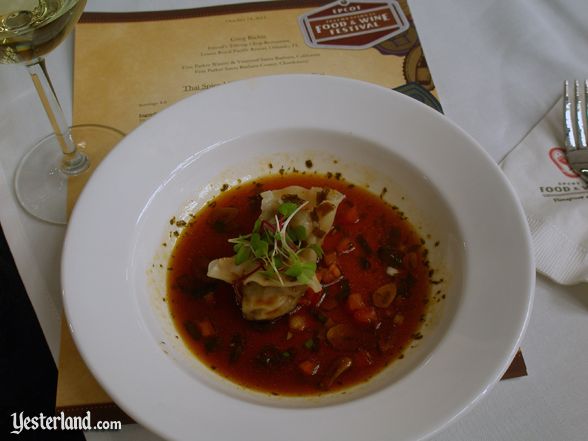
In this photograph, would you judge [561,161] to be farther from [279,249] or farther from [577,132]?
[279,249]

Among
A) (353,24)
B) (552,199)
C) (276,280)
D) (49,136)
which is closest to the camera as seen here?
(276,280)

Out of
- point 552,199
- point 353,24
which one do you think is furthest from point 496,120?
point 353,24

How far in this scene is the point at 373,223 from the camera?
1985mm

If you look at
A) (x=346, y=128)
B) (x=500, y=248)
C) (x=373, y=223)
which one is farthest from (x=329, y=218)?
(x=500, y=248)

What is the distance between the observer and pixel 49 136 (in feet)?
7.48

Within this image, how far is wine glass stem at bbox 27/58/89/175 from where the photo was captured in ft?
6.38

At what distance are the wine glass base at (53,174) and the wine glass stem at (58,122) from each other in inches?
1.2

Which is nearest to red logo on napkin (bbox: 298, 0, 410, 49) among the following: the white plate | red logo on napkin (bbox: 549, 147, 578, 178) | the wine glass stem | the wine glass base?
the white plate

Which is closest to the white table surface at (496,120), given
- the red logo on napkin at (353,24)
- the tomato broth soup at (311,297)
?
the red logo on napkin at (353,24)

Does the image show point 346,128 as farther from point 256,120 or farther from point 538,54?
point 538,54

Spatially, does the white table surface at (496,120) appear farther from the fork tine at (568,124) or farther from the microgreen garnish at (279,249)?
the microgreen garnish at (279,249)

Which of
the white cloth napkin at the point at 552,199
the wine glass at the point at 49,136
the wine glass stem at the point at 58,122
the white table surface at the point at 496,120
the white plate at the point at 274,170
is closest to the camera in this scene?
the white plate at the point at 274,170

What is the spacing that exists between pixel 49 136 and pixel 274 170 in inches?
38.5

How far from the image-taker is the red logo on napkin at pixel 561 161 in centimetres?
208
